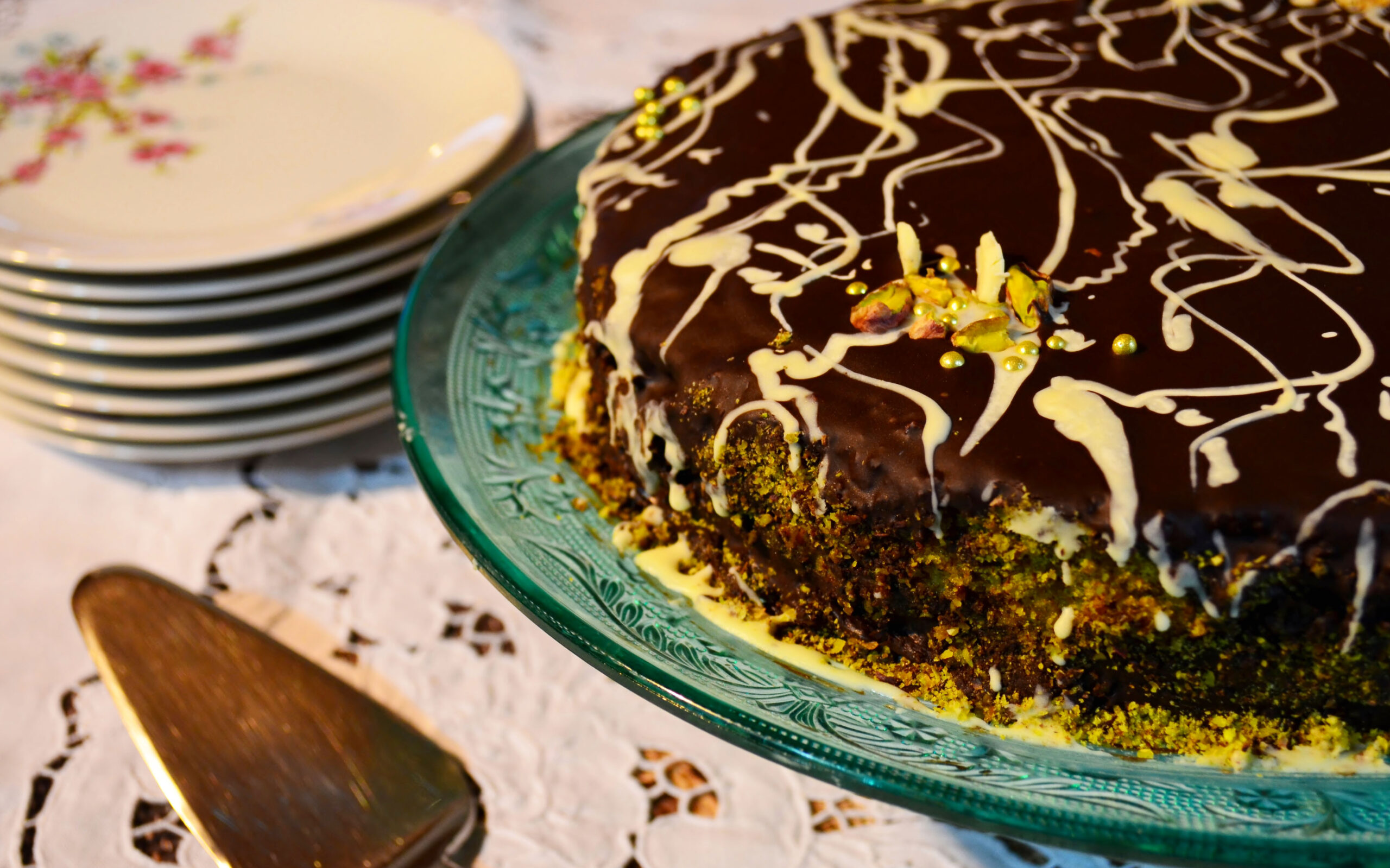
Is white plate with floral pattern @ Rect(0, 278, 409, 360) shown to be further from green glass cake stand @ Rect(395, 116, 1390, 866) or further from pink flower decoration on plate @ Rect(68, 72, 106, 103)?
pink flower decoration on plate @ Rect(68, 72, 106, 103)

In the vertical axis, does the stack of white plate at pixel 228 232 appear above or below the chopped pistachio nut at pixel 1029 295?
below

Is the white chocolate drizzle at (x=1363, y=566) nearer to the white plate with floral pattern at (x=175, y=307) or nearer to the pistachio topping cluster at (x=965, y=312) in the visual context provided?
the pistachio topping cluster at (x=965, y=312)

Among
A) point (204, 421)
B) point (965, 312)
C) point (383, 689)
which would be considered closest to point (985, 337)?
point (965, 312)

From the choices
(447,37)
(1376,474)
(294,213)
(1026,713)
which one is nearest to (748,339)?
(1026,713)

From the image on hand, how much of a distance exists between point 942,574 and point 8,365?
1428mm

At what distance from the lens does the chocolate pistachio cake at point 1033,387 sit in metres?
1.02

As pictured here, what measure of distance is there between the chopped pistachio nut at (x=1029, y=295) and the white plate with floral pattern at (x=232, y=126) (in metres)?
0.87

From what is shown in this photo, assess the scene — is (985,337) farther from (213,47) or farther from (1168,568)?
(213,47)

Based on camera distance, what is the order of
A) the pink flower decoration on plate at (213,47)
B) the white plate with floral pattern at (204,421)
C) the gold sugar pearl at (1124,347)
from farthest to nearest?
the pink flower decoration on plate at (213,47)
the white plate with floral pattern at (204,421)
the gold sugar pearl at (1124,347)

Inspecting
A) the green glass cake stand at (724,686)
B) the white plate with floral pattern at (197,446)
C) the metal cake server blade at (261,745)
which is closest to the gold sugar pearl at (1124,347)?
the green glass cake stand at (724,686)

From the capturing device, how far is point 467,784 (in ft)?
4.47

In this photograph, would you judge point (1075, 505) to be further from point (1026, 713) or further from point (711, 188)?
point (711, 188)

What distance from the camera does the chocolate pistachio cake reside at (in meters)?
1.02

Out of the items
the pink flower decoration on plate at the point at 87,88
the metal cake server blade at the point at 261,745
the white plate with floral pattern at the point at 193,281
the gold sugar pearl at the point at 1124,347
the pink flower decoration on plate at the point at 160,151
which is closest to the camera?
the gold sugar pearl at the point at 1124,347
